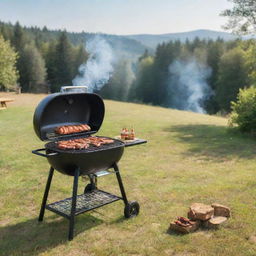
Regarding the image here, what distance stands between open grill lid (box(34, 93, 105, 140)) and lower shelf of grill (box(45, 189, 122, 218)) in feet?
3.05

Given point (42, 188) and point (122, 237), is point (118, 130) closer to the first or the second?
point (42, 188)

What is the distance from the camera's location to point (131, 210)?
453cm

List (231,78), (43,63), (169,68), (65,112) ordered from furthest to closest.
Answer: (169,68) → (43,63) → (231,78) → (65,112)

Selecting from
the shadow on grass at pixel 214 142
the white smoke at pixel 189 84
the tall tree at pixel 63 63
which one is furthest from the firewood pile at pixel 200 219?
the white smoke at pixel 189 84

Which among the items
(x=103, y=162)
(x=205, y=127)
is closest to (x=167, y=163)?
(x=103, y=162)

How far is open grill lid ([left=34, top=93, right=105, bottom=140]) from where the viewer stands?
4078 millimetres

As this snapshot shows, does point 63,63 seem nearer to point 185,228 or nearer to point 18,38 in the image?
point 18,38

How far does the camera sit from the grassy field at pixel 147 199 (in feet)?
12.3

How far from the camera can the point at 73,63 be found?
48.8 metres

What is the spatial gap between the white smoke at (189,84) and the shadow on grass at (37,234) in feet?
151

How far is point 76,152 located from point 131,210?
1.31m

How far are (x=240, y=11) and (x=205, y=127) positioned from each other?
5583 millimetres

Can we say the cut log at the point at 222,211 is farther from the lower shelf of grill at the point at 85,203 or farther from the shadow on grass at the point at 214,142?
the shadow on grass at the point at 214,142

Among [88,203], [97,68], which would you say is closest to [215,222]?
[88,203]
